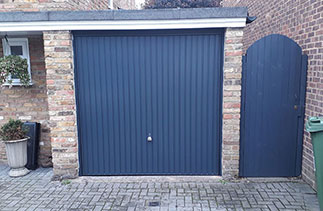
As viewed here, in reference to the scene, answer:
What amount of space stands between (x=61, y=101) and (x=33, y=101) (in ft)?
3.65

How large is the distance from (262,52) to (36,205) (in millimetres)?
4099

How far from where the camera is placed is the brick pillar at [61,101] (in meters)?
4.14

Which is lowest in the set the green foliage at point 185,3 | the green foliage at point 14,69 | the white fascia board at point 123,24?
the green foliage at point 14,69

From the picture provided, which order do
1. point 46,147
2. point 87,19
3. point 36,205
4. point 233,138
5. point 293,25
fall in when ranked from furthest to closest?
point 46,147, point 293,25, point 233,138, point 87,19, point 36,205

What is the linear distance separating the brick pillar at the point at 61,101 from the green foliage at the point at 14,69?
693 mm

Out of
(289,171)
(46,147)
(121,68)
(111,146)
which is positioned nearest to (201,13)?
(121,68)

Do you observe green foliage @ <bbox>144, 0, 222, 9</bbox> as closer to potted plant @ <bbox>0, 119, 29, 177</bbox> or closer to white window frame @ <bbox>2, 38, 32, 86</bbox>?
white window frame @ <bbox>2, 38, 32, 86</bbox>

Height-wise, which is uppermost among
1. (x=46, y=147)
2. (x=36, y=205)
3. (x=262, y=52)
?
(x=262, y=52)

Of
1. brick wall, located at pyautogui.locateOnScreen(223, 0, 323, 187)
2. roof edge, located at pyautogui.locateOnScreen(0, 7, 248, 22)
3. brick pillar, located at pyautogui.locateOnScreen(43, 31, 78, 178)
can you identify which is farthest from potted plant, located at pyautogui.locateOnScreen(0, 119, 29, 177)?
brick wall, located at pyautogui.locateOnScreen(223, 0, 323, 187)

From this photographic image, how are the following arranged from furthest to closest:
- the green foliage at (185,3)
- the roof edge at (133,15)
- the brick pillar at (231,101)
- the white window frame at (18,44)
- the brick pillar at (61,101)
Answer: the green foliage at (185,3) → the white window frame at (18,44) → the brick pillar at (61,101) → the brick pillar at (231,101) → the roof edge at (133,15)

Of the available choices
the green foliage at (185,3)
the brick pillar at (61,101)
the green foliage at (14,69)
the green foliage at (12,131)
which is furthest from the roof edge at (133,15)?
the green foliage at (185,3)

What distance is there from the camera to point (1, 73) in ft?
14.3

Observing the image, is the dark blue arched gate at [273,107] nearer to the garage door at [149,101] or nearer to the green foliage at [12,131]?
the garage door at [149,101]

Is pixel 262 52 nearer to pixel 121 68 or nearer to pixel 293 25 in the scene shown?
pixel 293 25
